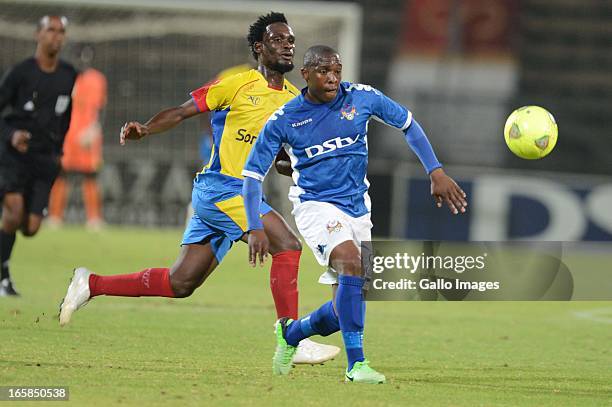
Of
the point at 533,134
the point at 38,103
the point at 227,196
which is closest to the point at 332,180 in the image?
the point at 227,196

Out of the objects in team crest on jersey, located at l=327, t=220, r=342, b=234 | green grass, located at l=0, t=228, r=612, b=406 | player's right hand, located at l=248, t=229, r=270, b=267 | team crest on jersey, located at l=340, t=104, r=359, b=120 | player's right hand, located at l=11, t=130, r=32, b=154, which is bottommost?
green grass, located at l=0, t=228, r=612, b=406

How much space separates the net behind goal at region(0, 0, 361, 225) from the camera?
20375 mm

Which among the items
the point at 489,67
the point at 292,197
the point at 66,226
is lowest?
the point at 66,226

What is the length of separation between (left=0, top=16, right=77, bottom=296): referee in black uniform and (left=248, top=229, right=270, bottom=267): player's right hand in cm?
465

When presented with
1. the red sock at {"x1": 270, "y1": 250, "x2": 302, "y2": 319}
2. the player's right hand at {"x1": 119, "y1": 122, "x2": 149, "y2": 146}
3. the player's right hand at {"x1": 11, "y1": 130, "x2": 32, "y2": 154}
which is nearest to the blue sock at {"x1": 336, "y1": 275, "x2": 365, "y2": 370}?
the red sock at {"x1": 270, "y1": 250, "x2": 302, "y2": 319}

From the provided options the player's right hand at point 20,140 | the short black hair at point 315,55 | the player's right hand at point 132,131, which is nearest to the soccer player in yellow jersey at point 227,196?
the player's right hand at point 132,131

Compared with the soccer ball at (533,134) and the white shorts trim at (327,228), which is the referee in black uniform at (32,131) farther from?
the soccer ball at (533,134)

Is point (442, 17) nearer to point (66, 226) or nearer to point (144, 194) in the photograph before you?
point (144, 194)

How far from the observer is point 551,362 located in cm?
833

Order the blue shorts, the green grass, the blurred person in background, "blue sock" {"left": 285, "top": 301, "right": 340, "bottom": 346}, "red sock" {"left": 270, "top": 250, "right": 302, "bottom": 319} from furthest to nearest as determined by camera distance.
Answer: the blurred person in background → the blue shorts → "red sock" {"left": 270, "top": 250, "right": 302, "bottom": 319} → "blue sock" {"left": 285, "top": 301, "right": 340, "bottom": 346} → the green grass

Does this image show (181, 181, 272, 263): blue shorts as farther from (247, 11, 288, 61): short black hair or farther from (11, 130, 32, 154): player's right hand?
(11, 130, 32, 154): player's right hand

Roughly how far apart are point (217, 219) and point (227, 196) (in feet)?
0.51

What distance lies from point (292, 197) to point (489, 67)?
13.9 metres

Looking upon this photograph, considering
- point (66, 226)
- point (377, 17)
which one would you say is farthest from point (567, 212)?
point (66, 226)
